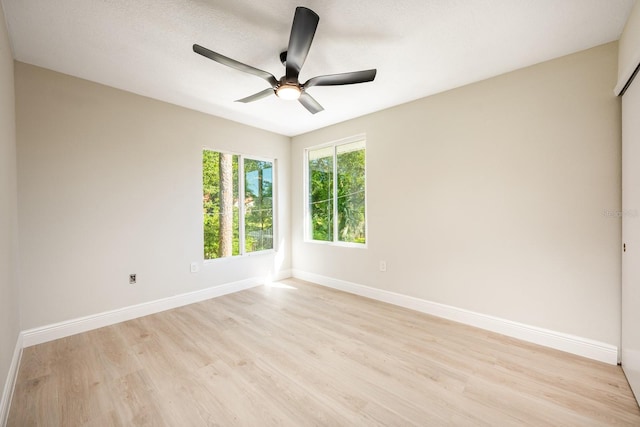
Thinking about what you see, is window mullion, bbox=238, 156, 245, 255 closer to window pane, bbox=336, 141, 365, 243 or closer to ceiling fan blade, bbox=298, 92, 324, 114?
window pane, bbox=336, 141, 365, 243

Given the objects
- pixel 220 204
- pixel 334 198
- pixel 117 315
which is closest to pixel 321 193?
pixel 334 198

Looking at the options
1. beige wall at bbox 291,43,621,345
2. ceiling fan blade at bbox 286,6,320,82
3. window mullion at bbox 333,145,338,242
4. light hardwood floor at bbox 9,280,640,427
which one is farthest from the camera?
window mullion at bbox 333,145,338,242

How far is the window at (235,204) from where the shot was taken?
365 cm

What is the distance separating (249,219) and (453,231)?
9.46ft

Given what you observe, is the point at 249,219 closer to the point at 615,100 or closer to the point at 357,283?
the point at 357,283

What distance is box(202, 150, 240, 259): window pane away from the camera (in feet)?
11.9

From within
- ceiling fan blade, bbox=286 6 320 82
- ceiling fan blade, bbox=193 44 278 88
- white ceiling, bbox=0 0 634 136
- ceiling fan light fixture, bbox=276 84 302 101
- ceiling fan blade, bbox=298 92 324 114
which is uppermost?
white ceiling, bbox=0 0 634 136

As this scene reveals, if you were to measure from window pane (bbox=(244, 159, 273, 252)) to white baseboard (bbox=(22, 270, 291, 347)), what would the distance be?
0.72 metres

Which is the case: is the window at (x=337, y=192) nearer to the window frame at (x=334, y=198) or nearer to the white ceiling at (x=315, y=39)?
the window frame at (x=334, y=198)

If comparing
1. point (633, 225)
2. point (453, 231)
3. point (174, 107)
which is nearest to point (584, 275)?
point (633, 225)

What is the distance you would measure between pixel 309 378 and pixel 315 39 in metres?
2.54

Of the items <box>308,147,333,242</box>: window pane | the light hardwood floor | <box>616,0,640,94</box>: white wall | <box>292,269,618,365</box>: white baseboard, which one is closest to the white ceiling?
<box>616,0,640,94</box>: white wall

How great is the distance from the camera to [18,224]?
2.27 metres

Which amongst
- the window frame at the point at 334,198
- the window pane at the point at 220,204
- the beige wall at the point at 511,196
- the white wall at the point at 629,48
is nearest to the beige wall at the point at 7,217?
the window pane at the point at 220,204
